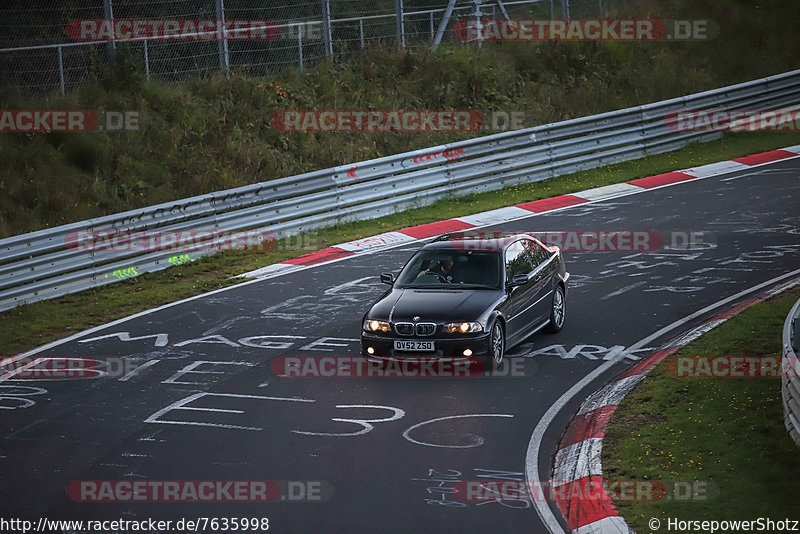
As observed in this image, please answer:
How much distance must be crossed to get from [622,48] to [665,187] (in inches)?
410

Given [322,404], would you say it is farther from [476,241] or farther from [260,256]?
[260,256]

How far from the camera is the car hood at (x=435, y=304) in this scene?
12.4 meters

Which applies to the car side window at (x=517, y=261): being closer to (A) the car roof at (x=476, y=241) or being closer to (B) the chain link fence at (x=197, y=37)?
(A) the car roof at (x=476, y=241)

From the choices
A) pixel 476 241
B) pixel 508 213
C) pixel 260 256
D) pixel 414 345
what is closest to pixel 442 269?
pixel 476 241

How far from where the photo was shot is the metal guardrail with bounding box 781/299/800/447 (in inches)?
365

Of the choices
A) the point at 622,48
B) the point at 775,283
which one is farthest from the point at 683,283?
the point at 622,48

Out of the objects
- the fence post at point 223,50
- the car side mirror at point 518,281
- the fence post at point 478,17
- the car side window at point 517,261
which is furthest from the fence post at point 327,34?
the car side mirror at point 518,281

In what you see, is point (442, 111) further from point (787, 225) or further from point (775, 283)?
point (775, 283)

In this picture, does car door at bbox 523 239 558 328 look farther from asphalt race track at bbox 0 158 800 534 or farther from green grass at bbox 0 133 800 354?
green grass at bbox 0 133 800 354

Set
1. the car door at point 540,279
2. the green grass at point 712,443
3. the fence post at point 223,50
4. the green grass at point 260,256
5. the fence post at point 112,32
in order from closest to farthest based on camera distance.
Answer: the green grass at point 712,443, the car door at point 540,279, the green grass at point 260,256, the fence post at point 112,32, the fence post at point 223,50

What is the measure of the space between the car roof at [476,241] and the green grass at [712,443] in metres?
2.75

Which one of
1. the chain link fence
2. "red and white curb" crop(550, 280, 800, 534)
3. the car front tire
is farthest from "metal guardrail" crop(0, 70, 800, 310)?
"red and white curb" crop(550, 280, 800, 534)

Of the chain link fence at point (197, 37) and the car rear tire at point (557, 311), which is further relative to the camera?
the chain link fence at point (197, 37)

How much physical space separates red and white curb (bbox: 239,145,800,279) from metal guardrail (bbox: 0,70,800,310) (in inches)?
57.6
